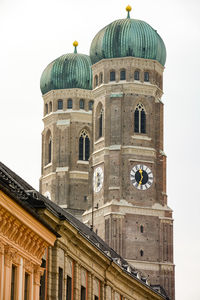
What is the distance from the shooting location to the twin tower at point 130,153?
146 metres

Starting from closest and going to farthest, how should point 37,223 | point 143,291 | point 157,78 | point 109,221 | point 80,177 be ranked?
point 37,223, point 143,291, point 109,221, point 157,78, point 80,177

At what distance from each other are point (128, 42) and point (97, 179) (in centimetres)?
1702

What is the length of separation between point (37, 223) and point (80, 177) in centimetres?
12538

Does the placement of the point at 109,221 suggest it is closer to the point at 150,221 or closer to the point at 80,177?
the point at 150,221

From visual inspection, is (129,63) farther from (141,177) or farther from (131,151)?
(141,177)

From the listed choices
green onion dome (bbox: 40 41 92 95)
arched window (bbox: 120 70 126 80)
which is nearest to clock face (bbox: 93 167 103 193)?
arched window (bbox: 120 70 126 80)

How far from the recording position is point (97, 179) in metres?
151

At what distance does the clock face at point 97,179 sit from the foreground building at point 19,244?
10543 centimetres

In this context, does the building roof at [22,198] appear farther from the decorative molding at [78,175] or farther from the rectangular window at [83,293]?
the decorative molding at [78,175]

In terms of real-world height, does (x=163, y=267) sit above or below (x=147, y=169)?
below

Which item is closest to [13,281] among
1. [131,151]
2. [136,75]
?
[131,151]

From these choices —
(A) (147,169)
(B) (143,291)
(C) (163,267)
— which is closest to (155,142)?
(A) (147,169)

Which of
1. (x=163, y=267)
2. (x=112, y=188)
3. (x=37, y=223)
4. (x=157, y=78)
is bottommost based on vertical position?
(x=37, y=223)

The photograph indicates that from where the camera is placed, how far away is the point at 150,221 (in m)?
147
